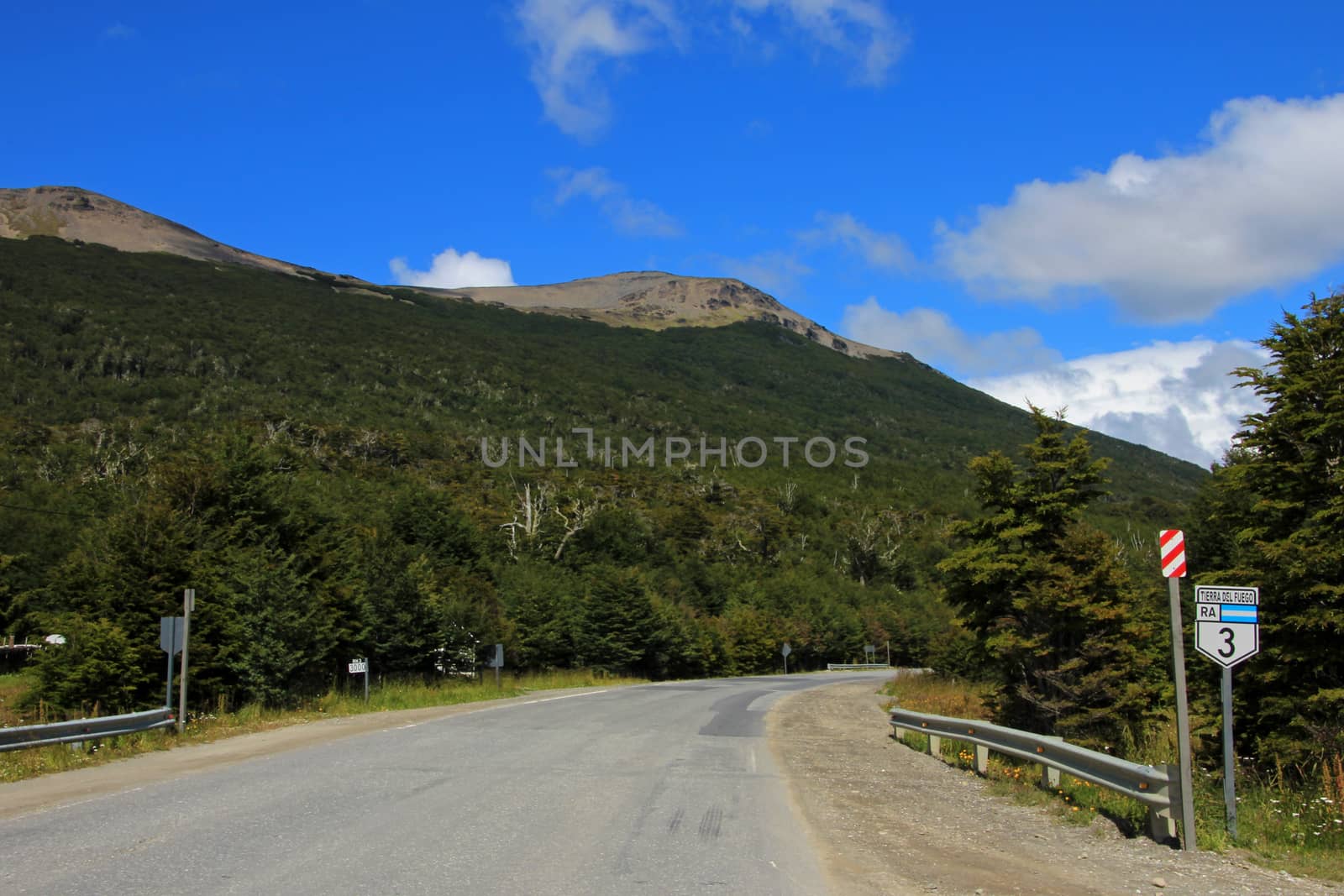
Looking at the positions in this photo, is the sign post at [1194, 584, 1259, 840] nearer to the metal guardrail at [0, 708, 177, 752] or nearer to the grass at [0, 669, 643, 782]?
the grass at [0, 669, 643, 782]

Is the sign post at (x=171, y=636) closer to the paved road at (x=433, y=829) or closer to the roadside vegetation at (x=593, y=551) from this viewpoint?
the paved road at (x=433, y=829)

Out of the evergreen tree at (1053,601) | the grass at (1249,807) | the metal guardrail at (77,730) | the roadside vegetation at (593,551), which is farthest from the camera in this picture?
the evergreen tree at (1053,601)

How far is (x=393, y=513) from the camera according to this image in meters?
64.9

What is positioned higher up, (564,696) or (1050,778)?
(1050,778)

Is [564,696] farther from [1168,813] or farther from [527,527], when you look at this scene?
[527,527]

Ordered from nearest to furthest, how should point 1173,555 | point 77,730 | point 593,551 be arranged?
1. point 1173,555
2. point 77,730
3. point 593,551

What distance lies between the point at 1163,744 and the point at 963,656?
695 inches

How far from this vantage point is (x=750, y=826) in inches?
355

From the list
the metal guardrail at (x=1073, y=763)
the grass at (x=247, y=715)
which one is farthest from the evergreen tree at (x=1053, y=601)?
the grass at (x=247, y=715)

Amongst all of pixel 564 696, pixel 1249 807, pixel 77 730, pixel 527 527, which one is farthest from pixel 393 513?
pixel 1249 807

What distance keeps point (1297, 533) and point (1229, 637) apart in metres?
7.95

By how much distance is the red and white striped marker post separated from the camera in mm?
8070

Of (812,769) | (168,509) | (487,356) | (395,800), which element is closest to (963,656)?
(812,769)

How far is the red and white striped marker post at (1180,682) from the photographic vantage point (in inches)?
318
